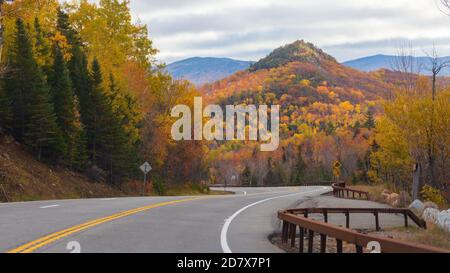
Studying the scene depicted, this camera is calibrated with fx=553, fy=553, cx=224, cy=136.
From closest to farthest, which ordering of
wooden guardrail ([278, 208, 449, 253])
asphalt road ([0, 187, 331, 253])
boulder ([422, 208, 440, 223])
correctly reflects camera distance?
1. wooden guardrail ([278, 208, 449, 253])
2. asphalt road ([0, 187, 331, 253])
3. boulder ([422, 208, 440, 223])

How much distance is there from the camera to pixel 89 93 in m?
47.1

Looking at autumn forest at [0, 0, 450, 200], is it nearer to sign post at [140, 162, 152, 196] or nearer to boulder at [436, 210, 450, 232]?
sign post at [140, 162, 152, 196]

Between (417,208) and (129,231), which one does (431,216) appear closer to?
(417,208)

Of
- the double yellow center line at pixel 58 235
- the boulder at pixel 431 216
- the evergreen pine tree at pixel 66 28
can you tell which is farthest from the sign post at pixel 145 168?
the double yellow center line at pixel 58 235

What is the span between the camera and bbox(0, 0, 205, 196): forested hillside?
39.3m

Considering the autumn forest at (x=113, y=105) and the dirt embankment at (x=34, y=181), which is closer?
the dirt embankment at (x=34, y=181)

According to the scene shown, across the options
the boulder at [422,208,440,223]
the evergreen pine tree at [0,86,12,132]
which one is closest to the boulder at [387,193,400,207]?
the boulder at [422,208,440,223]

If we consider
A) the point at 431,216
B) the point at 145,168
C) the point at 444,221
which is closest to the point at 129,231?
the point at 444,221

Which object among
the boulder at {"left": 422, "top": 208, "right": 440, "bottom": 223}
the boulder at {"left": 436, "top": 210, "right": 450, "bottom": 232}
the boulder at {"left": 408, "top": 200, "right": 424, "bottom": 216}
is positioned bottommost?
the boulder at {"left": 408, "top": 200, "right": 424, "bottom": 216}

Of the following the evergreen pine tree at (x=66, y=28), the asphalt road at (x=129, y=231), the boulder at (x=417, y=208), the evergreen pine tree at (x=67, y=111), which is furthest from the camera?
the evergreen pine tree at (x=66, y=28)

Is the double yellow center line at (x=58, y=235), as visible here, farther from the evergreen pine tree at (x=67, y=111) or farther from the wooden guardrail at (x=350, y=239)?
the evergreen pine tree at (x=67, y=111)

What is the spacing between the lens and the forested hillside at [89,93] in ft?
129

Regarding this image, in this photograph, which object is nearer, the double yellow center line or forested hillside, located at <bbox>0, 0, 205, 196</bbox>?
the double yellow center line
